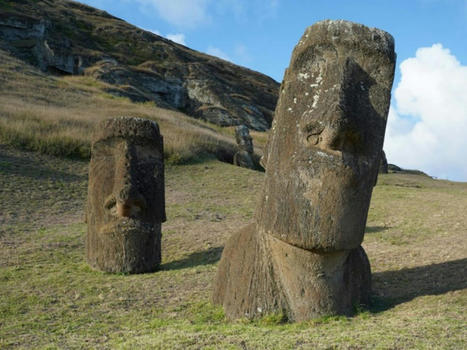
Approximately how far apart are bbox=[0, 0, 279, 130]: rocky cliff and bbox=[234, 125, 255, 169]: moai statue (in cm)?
1558

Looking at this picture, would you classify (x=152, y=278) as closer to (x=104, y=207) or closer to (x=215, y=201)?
(x=104, y=207)

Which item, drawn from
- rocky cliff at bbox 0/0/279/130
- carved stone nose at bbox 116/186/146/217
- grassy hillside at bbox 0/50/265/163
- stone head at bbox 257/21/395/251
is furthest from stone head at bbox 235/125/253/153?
stone head at bbox 257/21/395/251

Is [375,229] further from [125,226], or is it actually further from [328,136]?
[328,136]

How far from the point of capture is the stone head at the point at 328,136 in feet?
15.1

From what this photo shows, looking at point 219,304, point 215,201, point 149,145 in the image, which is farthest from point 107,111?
point 219,304

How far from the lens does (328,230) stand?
181 inches

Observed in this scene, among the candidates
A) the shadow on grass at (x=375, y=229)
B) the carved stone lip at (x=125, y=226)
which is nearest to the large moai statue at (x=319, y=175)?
the carved stone lip at (x=125, y=226)

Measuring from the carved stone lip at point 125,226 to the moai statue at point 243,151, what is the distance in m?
14.2

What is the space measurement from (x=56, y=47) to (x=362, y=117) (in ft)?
135

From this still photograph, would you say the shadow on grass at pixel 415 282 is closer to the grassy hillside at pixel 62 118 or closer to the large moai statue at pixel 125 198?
the large moai statue at pixel 125 198

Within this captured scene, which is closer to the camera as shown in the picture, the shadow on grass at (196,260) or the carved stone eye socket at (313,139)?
the carved stone eye socket at (313,139)

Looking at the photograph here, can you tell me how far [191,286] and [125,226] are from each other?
1557 mm

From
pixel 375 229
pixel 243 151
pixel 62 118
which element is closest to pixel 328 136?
pixel 375 229

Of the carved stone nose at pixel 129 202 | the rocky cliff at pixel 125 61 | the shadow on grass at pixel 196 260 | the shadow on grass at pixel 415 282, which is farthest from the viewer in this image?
the rocky cliff at pixel 125 61
